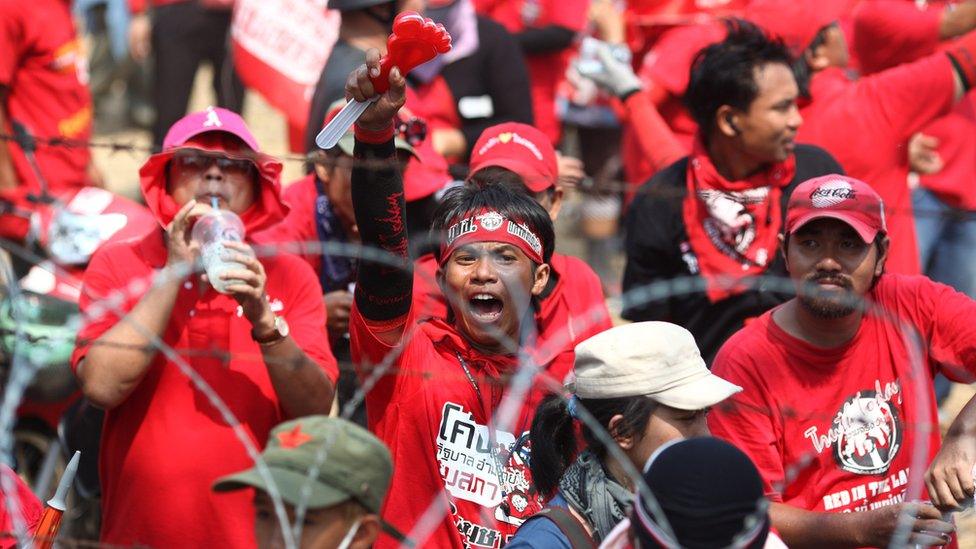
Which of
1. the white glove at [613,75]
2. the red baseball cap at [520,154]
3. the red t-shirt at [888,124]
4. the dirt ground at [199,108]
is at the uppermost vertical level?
the dirt ground at [199,108]

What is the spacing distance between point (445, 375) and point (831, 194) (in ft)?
3.74

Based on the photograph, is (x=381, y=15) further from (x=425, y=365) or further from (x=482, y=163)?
(x=425, y=365)

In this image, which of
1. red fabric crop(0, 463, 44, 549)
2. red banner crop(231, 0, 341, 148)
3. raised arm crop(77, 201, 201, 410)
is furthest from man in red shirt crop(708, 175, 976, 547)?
red banner crop(231, 0, 341, 148)

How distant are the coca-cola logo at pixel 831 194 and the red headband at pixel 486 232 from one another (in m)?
0.76

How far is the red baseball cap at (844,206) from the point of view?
417 cm

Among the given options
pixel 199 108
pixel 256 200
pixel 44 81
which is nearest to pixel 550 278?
pixel 256 200

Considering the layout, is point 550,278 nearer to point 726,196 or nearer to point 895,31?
point 726,196

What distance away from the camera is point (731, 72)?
545 centimetres

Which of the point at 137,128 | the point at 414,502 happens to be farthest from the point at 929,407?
the point at 137,128

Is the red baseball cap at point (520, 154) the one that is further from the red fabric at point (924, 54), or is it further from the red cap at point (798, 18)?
the red cap at point (798, 18)

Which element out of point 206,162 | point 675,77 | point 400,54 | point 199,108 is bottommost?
point 400,54

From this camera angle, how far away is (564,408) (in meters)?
3.66

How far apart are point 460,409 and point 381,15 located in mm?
2590

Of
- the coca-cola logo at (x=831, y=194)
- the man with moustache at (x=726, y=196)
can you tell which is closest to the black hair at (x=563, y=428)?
the coca-cola logo at (x=831, y=194)
